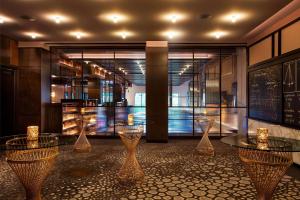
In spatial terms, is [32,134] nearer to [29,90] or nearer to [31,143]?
[31,143]

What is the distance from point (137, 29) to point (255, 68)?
146 inches

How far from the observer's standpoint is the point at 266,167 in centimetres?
278

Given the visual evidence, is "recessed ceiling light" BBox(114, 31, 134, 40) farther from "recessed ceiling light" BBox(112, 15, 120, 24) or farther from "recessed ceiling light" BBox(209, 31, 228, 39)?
"recessed ceiling light" BBox(209, 31, 228, 39)

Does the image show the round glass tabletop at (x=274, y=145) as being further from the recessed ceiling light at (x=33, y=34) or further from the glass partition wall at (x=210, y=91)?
the recessed ceiling light at (x=33, y=34)

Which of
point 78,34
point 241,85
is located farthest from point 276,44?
point 78,34

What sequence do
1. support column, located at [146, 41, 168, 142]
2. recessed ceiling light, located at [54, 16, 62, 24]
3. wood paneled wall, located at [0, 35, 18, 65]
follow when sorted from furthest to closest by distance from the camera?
support column, located at [146, 41, 168, 142]
wood paneled wall, located at [0, 35, 18, 65]
recessed ceiling light, located at [54, 16, 62, 24]

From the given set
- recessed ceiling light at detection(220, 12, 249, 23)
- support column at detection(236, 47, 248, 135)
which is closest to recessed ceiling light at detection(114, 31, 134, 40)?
recessed ceiling light at detection(220, 12, 249, 23)

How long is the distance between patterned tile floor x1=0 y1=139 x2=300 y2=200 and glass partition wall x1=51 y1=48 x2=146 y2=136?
98.6 inches

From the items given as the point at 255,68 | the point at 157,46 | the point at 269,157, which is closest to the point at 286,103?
the point at 255,68

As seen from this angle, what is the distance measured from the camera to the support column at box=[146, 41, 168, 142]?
737cm

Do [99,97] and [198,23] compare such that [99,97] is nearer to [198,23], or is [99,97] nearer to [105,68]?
[105,68]

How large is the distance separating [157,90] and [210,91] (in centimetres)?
403

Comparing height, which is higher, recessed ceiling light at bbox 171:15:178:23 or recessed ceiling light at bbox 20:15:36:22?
recessed ceiling light at bbox 20:15:36:22

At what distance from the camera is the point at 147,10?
15.9 feet
